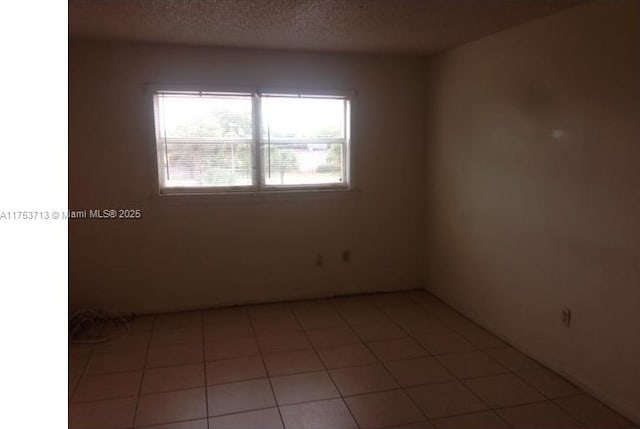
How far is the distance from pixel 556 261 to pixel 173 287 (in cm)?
291

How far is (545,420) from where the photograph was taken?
226 centimetres

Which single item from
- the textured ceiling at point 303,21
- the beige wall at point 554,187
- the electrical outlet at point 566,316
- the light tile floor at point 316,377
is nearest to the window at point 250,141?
the textured ceiling at point 303,21

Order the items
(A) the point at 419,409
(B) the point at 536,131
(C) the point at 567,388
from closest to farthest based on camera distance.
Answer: (A) the point at 419,409 < (C) the point at 567,388 < (B) the point at 536,131

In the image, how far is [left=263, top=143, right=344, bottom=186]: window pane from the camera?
3867 millimetres

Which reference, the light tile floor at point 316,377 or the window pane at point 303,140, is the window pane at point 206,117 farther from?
the light tile floor at point 316,377

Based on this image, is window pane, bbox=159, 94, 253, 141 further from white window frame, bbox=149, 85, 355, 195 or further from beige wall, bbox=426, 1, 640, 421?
beige wall, bbox=426, 1, 640, 421

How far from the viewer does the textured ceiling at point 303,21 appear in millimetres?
2467

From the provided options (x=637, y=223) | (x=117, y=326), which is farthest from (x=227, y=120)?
(x=637, y=223)

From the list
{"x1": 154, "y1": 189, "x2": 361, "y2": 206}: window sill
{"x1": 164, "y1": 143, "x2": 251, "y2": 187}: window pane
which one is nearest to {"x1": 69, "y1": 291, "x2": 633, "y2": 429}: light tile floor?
{"x1": 154, "y1": 189, "x2": 361, "y2": 206}: window sill

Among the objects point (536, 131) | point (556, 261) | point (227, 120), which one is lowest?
point (556, 261)

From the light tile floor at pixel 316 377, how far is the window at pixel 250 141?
3.84ft

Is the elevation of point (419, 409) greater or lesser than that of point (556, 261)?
lesser

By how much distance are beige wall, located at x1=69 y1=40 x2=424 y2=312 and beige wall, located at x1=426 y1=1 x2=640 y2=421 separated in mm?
536

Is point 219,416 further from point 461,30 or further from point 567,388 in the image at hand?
point 461,30
